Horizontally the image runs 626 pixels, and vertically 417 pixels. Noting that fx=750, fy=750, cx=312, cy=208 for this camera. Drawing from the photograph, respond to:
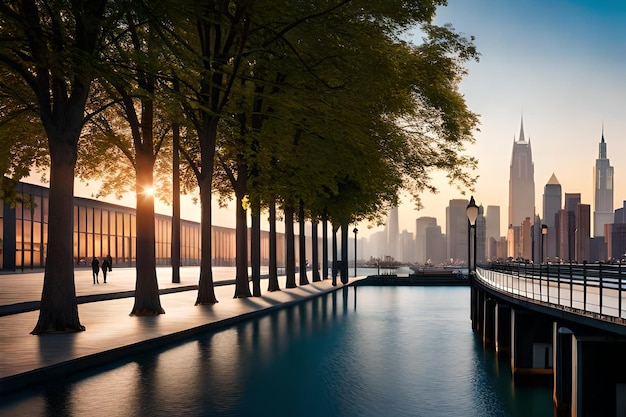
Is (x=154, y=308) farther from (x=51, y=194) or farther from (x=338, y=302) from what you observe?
(x=338, y=302)

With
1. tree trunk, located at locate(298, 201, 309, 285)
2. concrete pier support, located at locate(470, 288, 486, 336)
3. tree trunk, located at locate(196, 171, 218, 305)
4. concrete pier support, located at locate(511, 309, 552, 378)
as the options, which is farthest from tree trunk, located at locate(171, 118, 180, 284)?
concrete pier support, located at locate(511, 309, 552, 378)

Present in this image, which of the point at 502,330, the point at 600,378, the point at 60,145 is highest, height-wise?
the point at 60,145

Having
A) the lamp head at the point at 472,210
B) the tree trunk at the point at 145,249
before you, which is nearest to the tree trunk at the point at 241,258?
the tree trunk at the point at 145,249

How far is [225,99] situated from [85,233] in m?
68.9

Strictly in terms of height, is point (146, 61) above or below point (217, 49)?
below

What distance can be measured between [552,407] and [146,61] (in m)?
14.6

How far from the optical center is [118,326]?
23.4m

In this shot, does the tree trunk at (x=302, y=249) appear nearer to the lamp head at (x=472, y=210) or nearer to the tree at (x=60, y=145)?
the lamp head at (x=472, y=210)

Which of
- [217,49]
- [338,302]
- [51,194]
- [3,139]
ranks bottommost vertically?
[338,302]

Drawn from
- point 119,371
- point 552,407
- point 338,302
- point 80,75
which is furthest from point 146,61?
point 338,302

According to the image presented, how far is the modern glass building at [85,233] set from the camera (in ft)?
243

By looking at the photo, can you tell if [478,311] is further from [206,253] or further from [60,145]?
[60,145]

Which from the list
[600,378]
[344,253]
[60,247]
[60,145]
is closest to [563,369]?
[600,378]

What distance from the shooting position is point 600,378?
1215 centimetres
